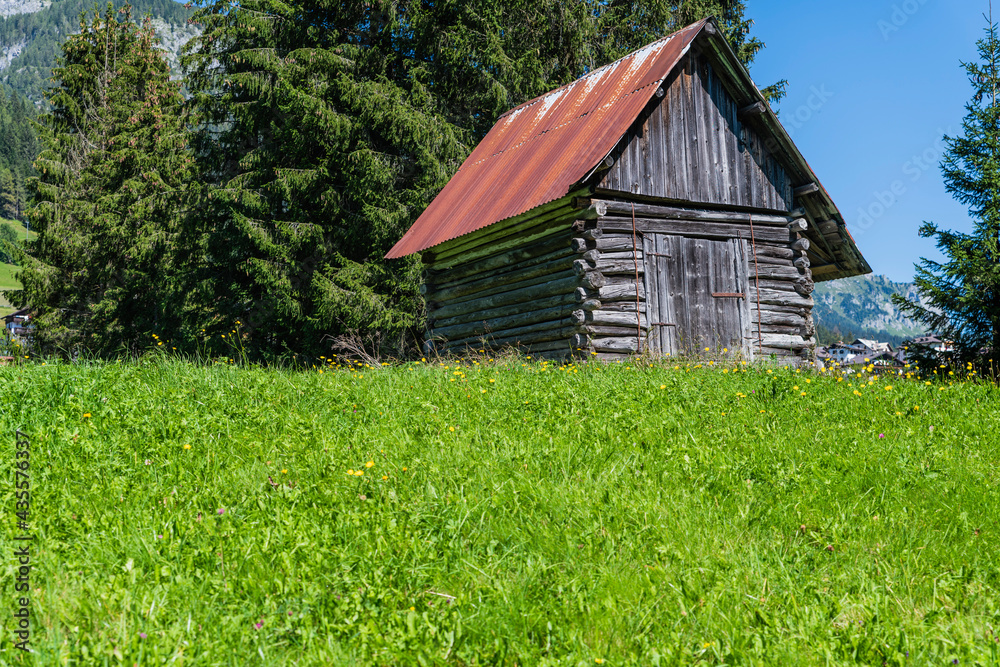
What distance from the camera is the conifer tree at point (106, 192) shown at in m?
26.3

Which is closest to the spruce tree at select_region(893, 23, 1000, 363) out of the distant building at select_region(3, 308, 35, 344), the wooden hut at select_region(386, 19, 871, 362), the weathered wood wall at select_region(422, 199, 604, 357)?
the wooden hut at select_region(386, 19, 871, 362)

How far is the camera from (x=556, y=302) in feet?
40.3

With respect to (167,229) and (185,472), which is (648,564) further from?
(167,229)

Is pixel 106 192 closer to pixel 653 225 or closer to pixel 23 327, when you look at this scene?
pixel 23 327

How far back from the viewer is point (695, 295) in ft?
41.0

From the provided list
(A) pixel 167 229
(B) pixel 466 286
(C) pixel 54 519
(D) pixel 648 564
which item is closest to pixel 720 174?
(B) pixel 466 286

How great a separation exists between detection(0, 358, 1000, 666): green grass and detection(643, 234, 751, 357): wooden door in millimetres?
5756

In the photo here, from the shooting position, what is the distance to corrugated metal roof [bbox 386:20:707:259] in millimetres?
11797

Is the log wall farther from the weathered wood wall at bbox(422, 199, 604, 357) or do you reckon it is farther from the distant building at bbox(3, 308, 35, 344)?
the distant building at bbox(3, 308, 35, 344)

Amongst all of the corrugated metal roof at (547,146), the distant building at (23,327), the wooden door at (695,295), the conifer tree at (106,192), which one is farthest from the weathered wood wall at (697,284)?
the conifer tree at (106,192)

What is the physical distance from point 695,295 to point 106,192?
86.6 feet

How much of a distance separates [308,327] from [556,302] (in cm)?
912

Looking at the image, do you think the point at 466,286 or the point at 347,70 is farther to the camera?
the point at 347,70

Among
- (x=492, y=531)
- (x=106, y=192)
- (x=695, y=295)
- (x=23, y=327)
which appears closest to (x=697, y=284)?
(x=695, y=295)
